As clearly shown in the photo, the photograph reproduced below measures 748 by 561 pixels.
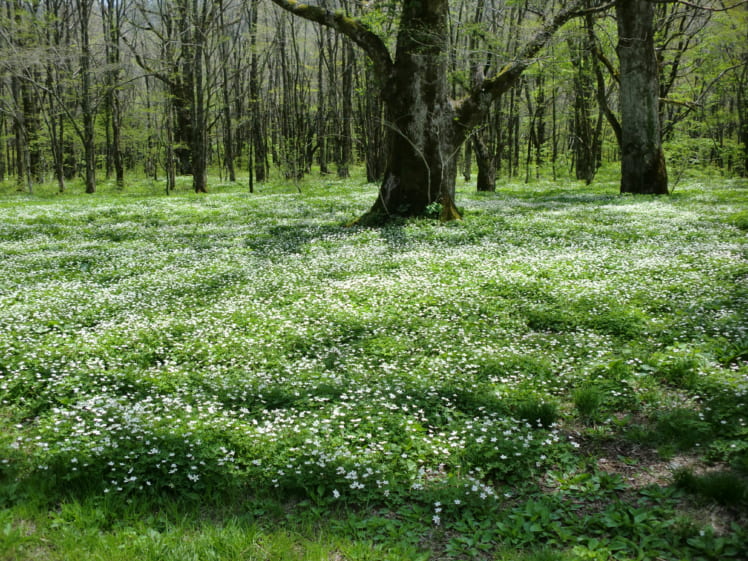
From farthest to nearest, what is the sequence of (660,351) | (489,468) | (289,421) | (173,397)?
(660,351) < (173,397) < (289,421) < (489,468)

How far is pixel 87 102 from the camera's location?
99.3ft

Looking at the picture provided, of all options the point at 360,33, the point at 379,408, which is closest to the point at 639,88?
the point at 360,33

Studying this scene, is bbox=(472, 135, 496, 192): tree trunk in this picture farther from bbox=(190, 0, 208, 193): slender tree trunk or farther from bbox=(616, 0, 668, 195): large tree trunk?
bbox=(190, 0, 208, 193): slender tree trunk

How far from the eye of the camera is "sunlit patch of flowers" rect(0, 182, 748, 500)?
438 cm

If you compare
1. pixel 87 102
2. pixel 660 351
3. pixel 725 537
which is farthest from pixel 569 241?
pixel 87 102

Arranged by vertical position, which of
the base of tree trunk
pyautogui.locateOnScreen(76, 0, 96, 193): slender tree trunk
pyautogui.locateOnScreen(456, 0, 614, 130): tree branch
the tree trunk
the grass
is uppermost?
pyautogui.locateOnScreen(76, 0, 96, 193): slender tree trunk

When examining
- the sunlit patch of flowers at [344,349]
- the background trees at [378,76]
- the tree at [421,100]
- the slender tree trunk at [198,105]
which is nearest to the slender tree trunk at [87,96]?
the background trees at [378,76]

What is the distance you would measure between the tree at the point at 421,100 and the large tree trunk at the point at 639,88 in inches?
205

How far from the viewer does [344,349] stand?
684cm

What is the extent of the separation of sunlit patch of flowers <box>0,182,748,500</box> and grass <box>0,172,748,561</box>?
0.03 m

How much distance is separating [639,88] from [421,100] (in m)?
10.3

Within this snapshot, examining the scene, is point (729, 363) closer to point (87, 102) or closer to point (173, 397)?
point (173, 397)

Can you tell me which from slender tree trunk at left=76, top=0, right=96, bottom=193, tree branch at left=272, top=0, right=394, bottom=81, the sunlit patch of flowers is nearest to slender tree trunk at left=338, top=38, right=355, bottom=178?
slender tree trunk at left=76, top=0, right=96, bottom=193

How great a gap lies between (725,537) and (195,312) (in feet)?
24.6
